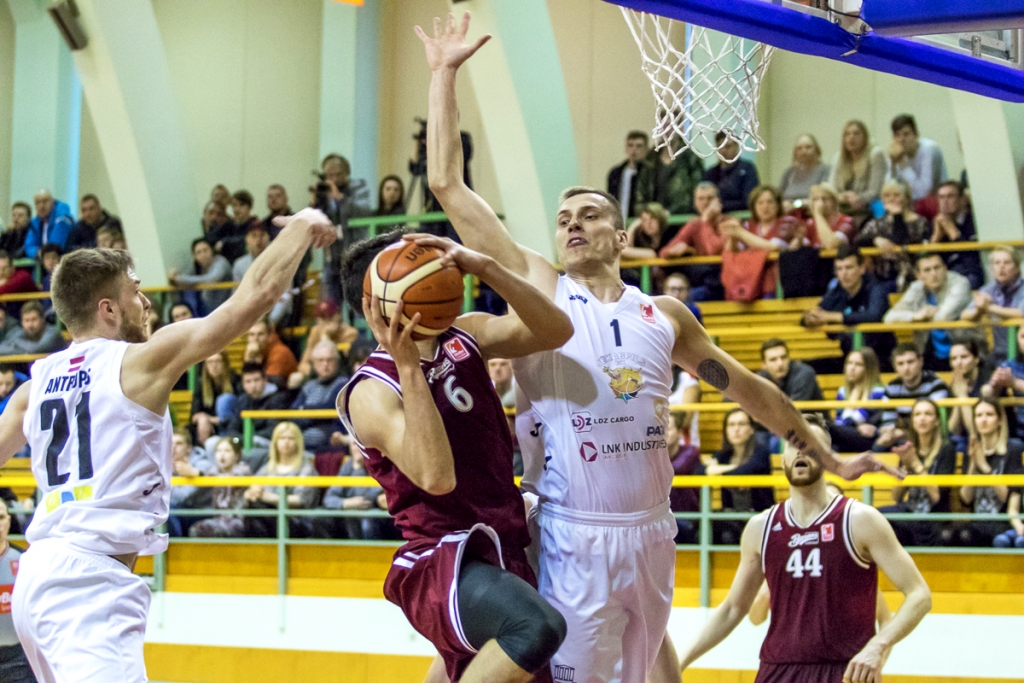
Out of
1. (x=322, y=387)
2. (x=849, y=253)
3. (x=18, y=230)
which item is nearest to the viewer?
(x=849, y=253)

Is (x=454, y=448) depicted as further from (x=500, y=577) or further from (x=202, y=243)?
(x=202, y=243)

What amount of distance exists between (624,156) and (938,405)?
20.9ft

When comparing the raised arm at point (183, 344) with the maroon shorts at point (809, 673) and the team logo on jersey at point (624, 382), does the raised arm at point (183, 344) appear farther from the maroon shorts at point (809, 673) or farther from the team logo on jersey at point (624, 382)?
the maroon shorts at point (809, 673)

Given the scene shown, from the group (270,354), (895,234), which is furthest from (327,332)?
(895,234)

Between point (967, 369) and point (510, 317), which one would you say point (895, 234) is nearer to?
point (967, 369)

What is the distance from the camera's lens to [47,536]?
3.46 meters

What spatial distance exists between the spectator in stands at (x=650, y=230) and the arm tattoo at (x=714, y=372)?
20.0 feet

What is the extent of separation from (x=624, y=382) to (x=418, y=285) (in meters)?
0.93

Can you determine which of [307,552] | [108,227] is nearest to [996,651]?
[307,552]

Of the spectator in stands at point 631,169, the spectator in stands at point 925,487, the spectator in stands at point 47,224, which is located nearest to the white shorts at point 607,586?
the spectator in stands at point 925,487

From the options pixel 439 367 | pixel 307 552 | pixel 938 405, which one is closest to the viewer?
pixel 439 367

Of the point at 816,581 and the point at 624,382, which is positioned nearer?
the point at 624,382

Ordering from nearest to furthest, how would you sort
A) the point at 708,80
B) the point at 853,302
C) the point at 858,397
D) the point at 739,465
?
the point at 708,80 → the point at 739,465 → the point at 858,397 → the point at 853,302

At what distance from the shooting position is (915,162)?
33.7ft
